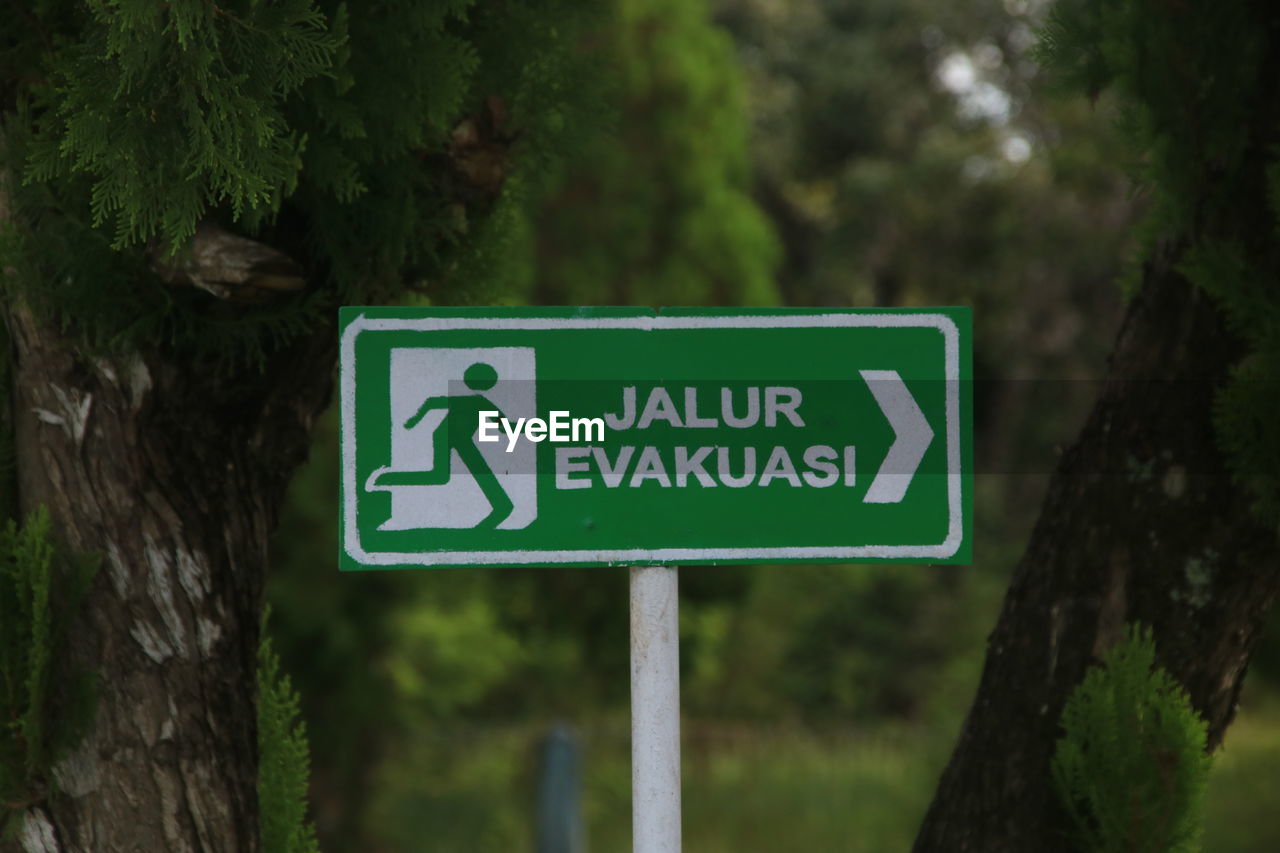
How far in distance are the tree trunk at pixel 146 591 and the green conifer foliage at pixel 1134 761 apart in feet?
4.28

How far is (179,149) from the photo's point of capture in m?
1.81

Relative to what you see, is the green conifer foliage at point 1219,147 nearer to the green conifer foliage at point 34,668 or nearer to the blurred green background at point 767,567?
the blurred green background at point 767,567

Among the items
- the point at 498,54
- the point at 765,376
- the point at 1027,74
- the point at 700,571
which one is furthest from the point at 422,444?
the point at 1027,74

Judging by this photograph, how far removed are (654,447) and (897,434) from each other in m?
0.34

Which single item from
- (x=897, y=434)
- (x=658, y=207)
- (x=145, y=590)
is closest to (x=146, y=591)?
(x=145, y=590)

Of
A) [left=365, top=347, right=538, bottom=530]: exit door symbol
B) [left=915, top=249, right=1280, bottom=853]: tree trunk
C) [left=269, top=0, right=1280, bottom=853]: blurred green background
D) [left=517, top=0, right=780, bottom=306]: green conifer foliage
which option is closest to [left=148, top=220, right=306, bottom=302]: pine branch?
[left=365, top=347, right=538, bottom=530]: exit door symbol

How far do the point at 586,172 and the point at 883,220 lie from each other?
595cm

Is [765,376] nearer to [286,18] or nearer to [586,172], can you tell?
[286,18]

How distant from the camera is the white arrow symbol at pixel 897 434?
1.93 m

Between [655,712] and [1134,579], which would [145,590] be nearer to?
[655,712]

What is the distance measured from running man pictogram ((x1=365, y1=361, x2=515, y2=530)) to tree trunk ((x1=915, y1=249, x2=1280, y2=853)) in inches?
39.3

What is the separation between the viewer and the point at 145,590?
6.70 ft

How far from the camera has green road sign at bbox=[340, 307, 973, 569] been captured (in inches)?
73.6

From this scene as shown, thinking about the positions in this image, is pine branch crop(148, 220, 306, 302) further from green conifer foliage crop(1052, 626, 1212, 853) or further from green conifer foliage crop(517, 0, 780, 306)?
green conifer foliage crop(517, 0, 780, 306)
